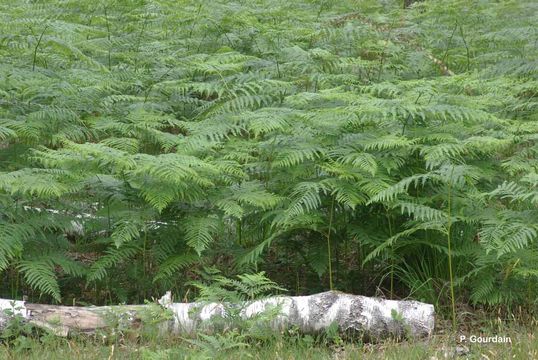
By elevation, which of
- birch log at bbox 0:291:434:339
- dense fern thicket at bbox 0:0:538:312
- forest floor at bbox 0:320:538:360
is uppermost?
dense fern thicket at bbox 0:0:538:312

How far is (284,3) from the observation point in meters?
11.1

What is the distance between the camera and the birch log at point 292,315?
4.83 m

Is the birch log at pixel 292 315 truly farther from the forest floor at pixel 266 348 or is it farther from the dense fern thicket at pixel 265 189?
the dense fern thicket at pixel 265 189

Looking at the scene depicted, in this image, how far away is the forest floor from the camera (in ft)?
14.1

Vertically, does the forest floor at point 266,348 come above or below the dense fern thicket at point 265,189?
below

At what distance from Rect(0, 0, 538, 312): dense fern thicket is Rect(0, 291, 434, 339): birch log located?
1.30 ft

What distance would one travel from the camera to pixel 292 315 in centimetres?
493

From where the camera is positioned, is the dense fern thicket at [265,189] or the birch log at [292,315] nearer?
the birch log at [292,315]

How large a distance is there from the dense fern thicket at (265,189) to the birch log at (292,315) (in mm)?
396

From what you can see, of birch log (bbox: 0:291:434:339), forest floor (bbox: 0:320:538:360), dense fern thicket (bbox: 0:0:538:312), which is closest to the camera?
forest floor (bbox: 0:320:538:360)

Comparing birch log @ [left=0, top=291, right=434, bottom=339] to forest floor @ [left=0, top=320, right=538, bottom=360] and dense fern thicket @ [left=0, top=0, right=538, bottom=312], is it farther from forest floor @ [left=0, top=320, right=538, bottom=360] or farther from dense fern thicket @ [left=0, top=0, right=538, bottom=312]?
dense fern thicket @ [left=0, top=0, right=538, bottom=312]

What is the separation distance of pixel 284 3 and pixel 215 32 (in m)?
2.20

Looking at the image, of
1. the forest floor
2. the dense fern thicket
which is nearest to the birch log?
the forest floor

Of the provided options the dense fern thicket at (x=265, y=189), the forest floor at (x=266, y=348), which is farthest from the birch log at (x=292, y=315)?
the dense fern thicket at (x=265, y=189)
